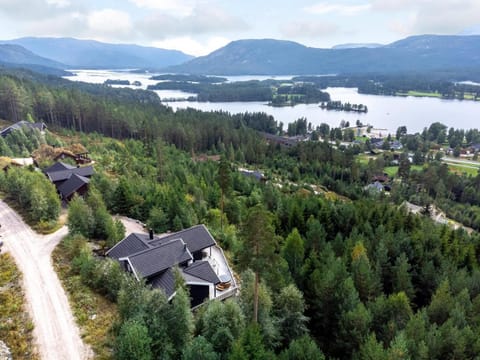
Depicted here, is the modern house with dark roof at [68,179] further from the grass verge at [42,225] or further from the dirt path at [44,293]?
the dirt path at [44,293]

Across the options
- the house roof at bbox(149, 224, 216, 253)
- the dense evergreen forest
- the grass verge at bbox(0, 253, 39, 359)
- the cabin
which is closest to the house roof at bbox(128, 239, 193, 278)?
the house roof at bbox(149, 224, 216, 253)

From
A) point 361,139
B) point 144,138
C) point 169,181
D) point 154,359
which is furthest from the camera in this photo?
point 361,139

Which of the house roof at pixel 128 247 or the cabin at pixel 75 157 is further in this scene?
the cabin at pixel 75 157

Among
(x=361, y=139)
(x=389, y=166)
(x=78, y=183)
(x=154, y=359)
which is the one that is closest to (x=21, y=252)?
(x=78, y=183)

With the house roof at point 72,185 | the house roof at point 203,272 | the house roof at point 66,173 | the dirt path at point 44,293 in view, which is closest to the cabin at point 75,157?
the house roof at point 66,173

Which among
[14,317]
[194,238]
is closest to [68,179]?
[194,238]

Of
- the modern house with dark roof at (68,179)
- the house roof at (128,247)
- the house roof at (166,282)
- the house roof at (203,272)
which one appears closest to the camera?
the house roof at (166,282)

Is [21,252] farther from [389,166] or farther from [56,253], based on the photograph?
[389,166]
